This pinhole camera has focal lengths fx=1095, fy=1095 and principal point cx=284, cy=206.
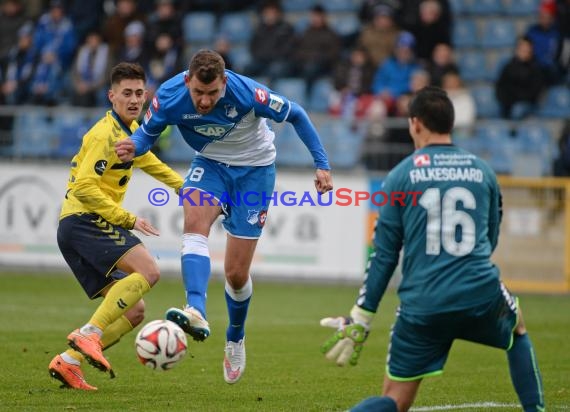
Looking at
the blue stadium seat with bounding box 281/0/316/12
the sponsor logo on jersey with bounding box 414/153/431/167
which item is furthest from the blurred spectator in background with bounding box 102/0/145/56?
the sponsor logo on jersey with bounding box 414/153/431/167

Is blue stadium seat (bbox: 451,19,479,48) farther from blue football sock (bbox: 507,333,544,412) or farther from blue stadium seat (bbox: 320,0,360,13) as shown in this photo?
blue football sock (bbox: 507,333,544,412)

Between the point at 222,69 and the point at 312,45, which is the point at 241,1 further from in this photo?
the point at 222,69

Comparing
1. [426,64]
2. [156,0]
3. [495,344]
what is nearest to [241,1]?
[156,0]

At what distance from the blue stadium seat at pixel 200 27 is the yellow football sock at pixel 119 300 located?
14214 mm

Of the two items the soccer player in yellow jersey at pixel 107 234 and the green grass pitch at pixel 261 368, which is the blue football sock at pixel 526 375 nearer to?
the green grass pitch at pixel 261 368

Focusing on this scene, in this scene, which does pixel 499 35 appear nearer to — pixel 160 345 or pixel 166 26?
pixel 166 26

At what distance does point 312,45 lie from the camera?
785 inches

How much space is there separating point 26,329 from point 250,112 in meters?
4.78

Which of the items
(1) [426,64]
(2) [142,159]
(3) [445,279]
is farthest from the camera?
(1) [426,64]

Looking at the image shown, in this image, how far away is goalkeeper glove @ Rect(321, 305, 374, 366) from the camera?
5.84 meters

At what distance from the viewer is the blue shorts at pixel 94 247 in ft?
28.2

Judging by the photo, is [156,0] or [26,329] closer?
[26,329]

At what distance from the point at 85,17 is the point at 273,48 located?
4.28 meters

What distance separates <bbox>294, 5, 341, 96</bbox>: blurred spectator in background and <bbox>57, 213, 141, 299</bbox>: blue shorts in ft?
37.9
